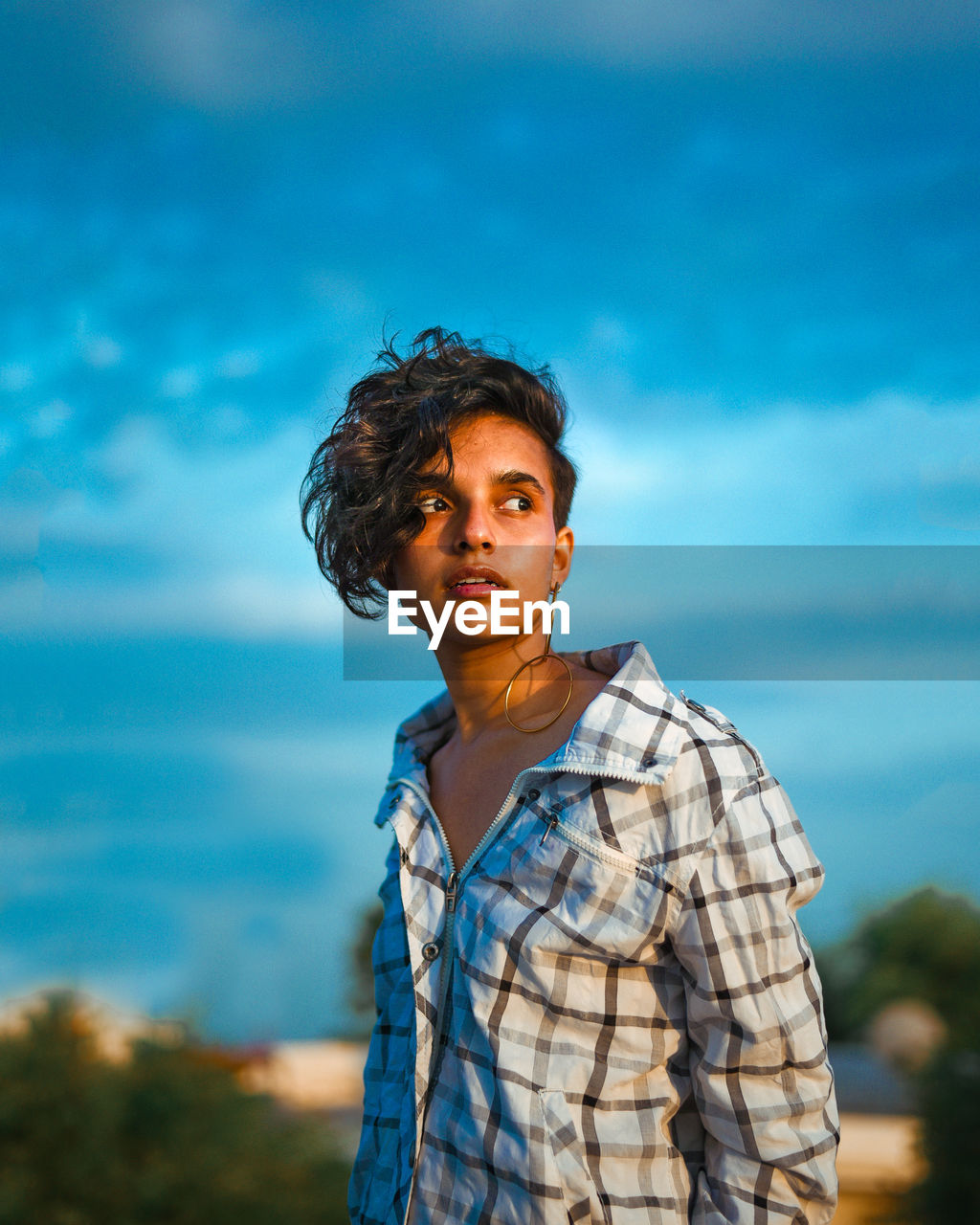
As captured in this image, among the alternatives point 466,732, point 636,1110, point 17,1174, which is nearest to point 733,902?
point 636,1110

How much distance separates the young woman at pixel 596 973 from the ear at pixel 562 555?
0.58 ft

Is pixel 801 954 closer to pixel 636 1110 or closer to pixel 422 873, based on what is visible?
pixel 636 1110

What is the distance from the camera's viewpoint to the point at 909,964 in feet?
13.0

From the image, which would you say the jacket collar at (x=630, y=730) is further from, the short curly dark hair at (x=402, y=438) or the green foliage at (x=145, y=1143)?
the green foliage at (x=145, y=1143)

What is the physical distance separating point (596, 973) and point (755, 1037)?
246mm

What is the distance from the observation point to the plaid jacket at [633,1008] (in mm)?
1321

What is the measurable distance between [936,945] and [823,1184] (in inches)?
121

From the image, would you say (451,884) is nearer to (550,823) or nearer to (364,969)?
(550,823)

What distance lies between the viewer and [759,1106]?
1.31 meters

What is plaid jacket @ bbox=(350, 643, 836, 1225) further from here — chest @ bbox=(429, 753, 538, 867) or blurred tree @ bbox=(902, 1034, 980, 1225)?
blurred tree @ bbox=(902, 1034, 980, 1225)

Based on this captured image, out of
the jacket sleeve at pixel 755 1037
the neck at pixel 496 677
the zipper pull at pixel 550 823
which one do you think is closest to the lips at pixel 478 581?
the neck at pixel 496 677

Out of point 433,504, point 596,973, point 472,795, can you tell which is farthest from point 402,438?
point 596,973

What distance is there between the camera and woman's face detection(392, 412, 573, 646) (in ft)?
5.62

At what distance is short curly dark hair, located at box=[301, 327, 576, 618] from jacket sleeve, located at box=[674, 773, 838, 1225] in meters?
0.87
